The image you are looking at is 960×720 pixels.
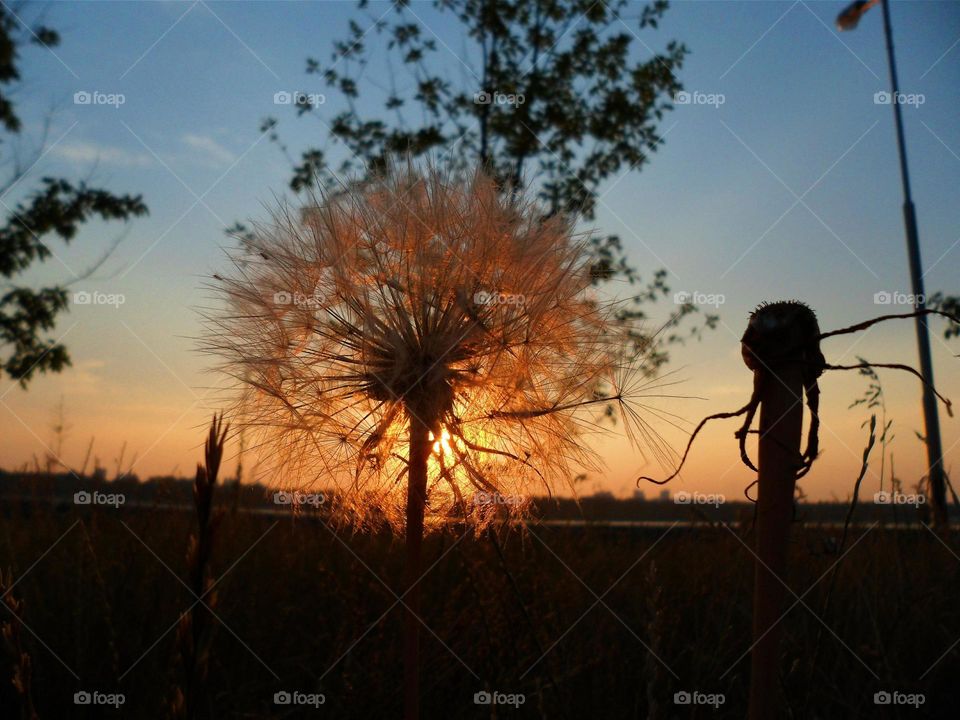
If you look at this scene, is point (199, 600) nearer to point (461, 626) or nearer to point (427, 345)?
point (427, 345)

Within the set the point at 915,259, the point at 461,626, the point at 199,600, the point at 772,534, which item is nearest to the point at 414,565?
the point at 199,600

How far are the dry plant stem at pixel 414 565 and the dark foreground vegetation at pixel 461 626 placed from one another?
1.14 feet

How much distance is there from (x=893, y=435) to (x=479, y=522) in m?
2.02

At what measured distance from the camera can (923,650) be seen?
155 inches

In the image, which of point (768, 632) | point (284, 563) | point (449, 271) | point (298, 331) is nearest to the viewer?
point (768, 632)

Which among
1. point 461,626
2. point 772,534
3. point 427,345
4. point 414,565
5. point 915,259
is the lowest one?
point 461,626

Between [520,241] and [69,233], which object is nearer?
[520,241]

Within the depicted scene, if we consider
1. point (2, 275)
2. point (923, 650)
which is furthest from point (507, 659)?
point (2, 275)

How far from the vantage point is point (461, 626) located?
3939 millimetres

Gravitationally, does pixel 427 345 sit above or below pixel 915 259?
below

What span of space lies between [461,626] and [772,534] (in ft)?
9.47

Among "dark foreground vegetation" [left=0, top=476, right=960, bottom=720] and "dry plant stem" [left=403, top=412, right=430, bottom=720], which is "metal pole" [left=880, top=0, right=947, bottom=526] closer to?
"dark foreground vegetation" [left=0, top=476, right=960, bottom=720]

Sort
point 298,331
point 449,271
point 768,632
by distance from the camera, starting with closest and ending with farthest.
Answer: point 768,632
point 449,271
point 298,331

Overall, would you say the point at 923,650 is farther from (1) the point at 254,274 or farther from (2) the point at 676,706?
(1) the point at 254,274
